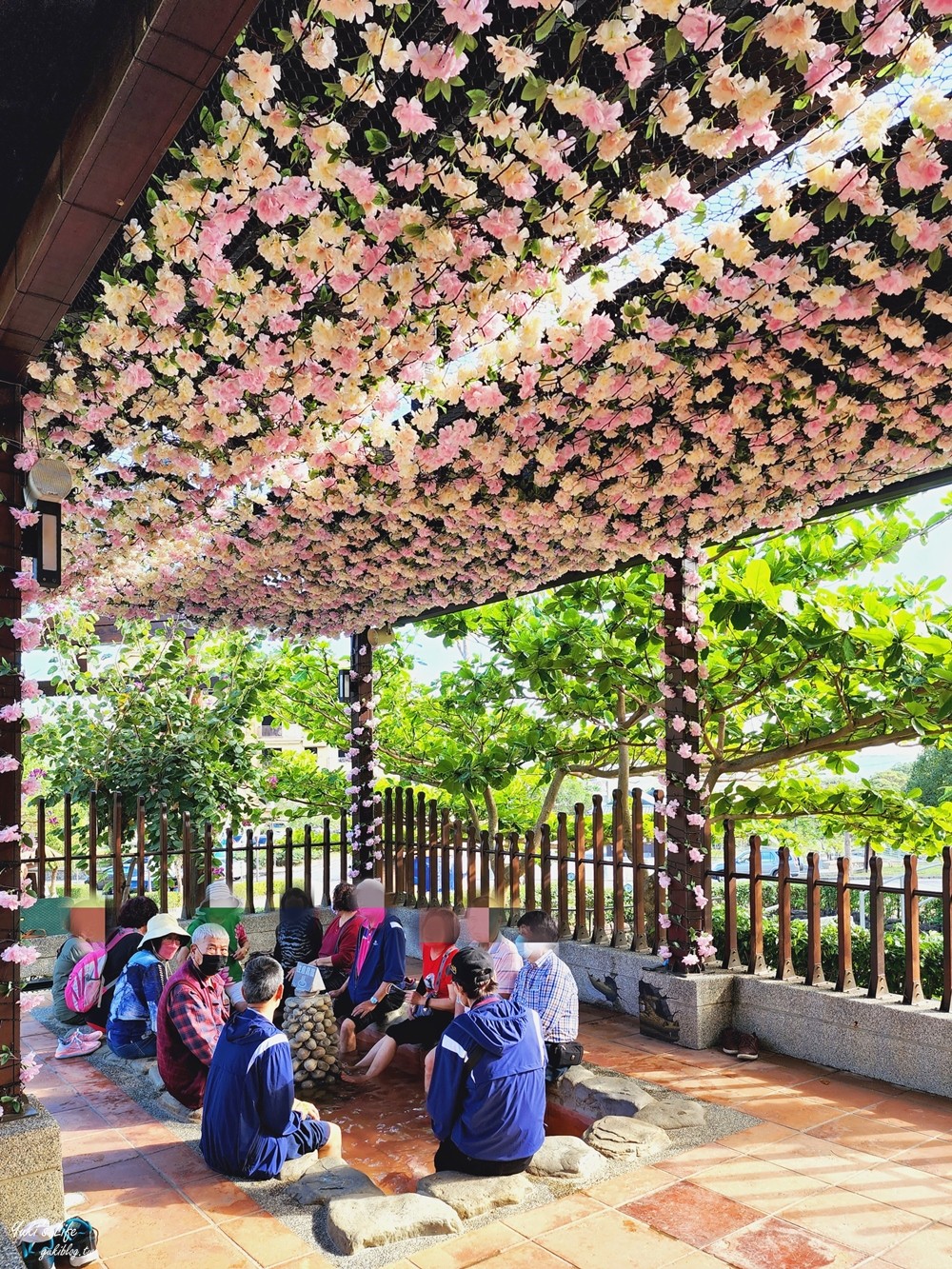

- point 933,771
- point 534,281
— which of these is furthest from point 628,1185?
point 933,771

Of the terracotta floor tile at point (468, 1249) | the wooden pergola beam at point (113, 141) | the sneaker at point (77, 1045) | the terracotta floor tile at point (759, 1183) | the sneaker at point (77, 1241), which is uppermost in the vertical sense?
the wooden pergola beam at point (113, 141)

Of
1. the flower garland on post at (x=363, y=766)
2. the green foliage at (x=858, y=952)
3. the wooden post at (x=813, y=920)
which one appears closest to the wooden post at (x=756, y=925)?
the green foliage at (x=858, y=952)

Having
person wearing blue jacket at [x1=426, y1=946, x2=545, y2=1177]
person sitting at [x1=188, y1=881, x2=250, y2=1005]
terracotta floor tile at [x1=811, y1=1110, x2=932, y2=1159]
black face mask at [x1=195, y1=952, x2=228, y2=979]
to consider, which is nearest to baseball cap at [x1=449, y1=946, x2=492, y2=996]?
person wearing blue jacket at [x1=426, y1=946, x2=545, y2=1177]

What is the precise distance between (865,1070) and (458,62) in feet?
18.8

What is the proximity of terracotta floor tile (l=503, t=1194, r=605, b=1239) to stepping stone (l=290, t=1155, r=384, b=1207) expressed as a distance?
2.01 ft

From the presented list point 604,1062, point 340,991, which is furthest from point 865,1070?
point 340,991

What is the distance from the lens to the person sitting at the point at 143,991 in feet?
19.5

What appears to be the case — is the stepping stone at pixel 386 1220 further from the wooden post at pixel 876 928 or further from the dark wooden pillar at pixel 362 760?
the dark wooden pillar at pixel 362 760

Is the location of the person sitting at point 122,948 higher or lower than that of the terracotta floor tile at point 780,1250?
higher

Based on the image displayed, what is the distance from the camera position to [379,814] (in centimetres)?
1027

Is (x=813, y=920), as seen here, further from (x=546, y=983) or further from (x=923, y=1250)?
(x=923, y=1250)

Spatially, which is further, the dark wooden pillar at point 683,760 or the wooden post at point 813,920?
the dark wooden pillar at point 683,760

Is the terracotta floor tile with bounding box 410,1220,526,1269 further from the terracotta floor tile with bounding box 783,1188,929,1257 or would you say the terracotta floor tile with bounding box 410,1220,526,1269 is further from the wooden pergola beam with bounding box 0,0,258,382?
the wooden pergola beam with bounding box 0,0,258,382

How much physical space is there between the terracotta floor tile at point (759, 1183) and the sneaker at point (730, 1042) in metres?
1.69
